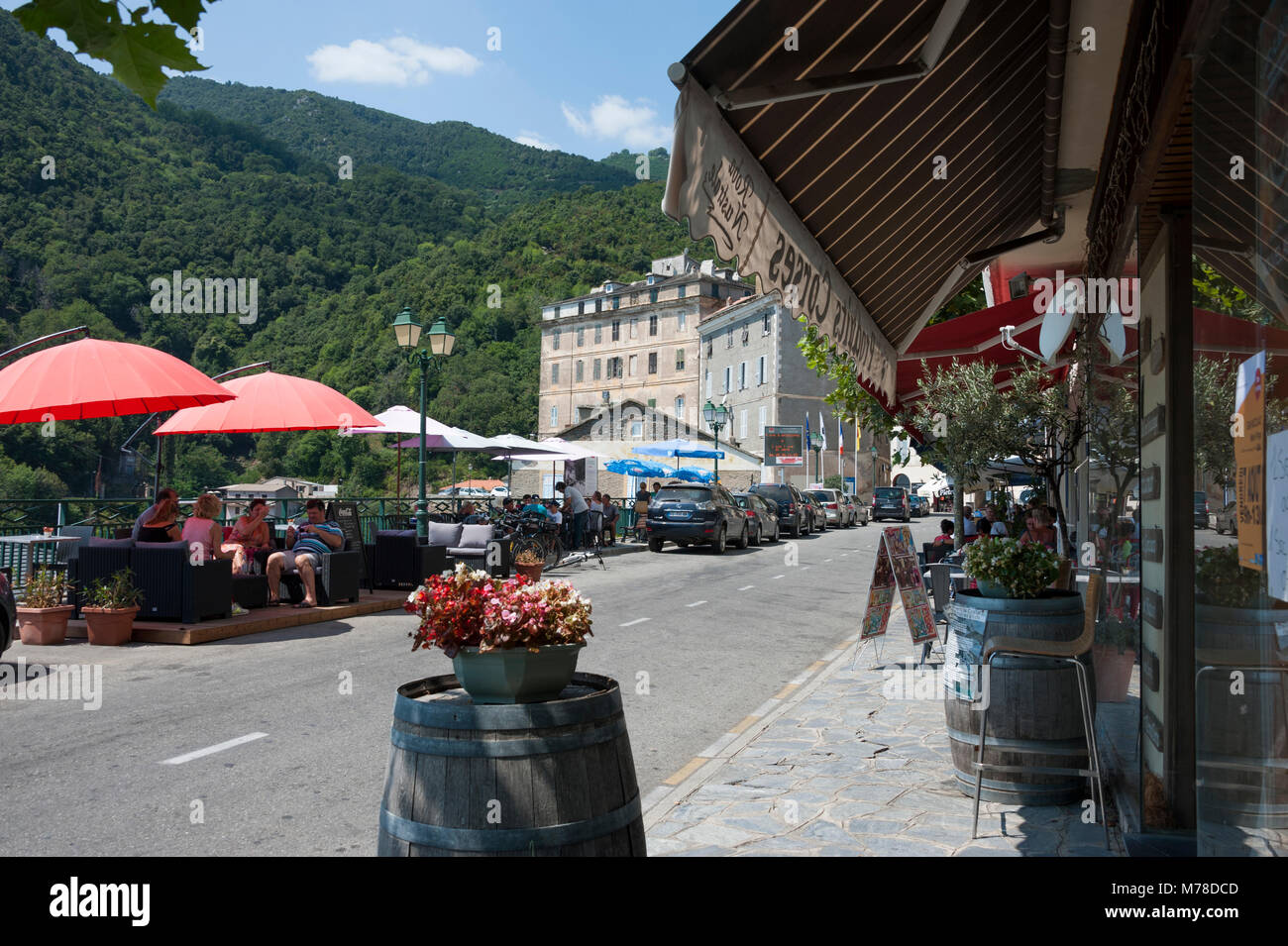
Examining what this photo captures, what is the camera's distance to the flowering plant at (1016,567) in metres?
5.17

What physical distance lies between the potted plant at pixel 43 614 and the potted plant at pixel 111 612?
23 centimetres

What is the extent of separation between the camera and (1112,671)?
203 inches

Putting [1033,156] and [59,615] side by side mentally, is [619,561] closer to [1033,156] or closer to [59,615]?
[59,615]

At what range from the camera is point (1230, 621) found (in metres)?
2.43

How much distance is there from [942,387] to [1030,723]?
6347 millimetres

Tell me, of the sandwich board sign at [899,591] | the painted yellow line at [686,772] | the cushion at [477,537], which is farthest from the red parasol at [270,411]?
the painted yellow line at [686,772]

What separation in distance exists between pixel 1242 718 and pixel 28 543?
43.7 feet

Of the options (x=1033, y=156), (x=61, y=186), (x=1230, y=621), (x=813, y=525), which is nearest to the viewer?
(x=1230, y=621)

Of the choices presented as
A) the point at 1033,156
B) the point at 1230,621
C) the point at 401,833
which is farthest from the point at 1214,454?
the point at 1033,156

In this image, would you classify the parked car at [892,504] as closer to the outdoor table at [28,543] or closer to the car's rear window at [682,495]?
the car's rear window at [682,495]

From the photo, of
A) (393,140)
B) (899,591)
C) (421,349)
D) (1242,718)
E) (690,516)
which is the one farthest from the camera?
(393,140)

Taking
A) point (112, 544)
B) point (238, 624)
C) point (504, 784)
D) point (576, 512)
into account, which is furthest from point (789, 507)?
point (504, 784)

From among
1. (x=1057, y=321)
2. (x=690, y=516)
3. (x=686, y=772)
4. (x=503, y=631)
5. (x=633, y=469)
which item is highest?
(x=1057, y=321)

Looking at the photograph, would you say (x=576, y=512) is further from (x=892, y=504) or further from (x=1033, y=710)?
(x=892, y=504)
